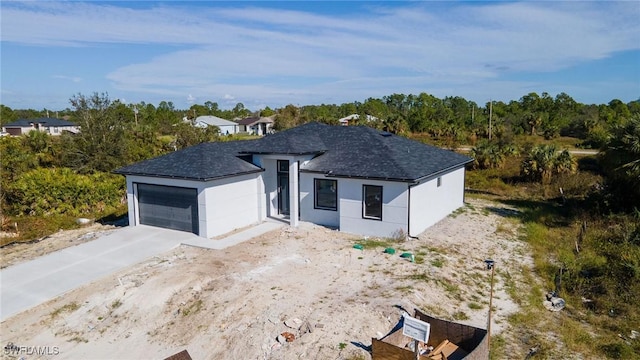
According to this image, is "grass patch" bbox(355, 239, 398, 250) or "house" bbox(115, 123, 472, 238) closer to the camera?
"grass patch" bbox(355, 239, 398, 250)

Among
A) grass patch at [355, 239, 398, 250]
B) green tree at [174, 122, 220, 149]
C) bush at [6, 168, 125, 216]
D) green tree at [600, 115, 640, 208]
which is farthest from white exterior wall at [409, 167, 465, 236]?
green tree at [174, 122, 220, 149]

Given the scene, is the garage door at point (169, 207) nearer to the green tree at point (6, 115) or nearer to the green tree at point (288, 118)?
the green tree at point (288, 118)

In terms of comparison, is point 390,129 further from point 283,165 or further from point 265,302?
point 265,302

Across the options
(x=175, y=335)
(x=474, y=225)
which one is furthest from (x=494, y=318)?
(x=474, y=225)

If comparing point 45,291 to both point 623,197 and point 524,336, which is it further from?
point 623,197

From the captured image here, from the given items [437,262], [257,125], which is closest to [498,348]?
[437,262]

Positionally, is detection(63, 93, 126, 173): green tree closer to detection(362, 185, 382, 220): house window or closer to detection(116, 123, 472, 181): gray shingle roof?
detection(116, 123, 472, 181): gray shingle roof
